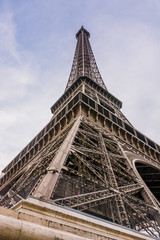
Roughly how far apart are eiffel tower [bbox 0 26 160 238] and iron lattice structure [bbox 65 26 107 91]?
8755 millimetres

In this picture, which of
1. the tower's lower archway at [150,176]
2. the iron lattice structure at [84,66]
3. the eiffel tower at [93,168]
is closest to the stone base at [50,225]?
the eiffel tower at [93,168]

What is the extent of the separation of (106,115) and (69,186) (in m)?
14.2

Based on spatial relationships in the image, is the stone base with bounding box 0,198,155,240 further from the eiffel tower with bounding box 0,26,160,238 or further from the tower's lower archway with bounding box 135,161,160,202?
the tower's lower archway with bounding box 135,161,160,202

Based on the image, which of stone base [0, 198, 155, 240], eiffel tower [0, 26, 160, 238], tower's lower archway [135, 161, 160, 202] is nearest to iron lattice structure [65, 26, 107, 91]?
eiffel tower [0, 26, 160, 238]

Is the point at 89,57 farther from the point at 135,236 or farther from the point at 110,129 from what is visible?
the point at 135,236

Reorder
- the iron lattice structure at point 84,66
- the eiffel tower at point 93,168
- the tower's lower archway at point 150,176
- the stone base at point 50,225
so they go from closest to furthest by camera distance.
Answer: the stone base at point 50,225
the eiffel tower at point 93,168
the tower's lower archway at point 150,176
the iron lattice structure at point 84,66

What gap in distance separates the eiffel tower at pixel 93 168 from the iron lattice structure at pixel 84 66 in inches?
345

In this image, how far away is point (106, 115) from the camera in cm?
2167

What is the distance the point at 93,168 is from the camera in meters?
10.8

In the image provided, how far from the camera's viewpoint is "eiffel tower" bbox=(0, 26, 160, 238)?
6.79m

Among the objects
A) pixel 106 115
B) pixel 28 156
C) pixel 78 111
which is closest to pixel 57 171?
pixel 78 111

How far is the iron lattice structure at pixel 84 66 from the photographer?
142 feet

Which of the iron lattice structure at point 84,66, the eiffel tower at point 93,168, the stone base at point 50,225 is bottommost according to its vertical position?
the stone base at point 50,225

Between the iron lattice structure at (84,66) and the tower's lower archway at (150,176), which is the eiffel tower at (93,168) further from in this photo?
the iron lattice structure at (84,66)
